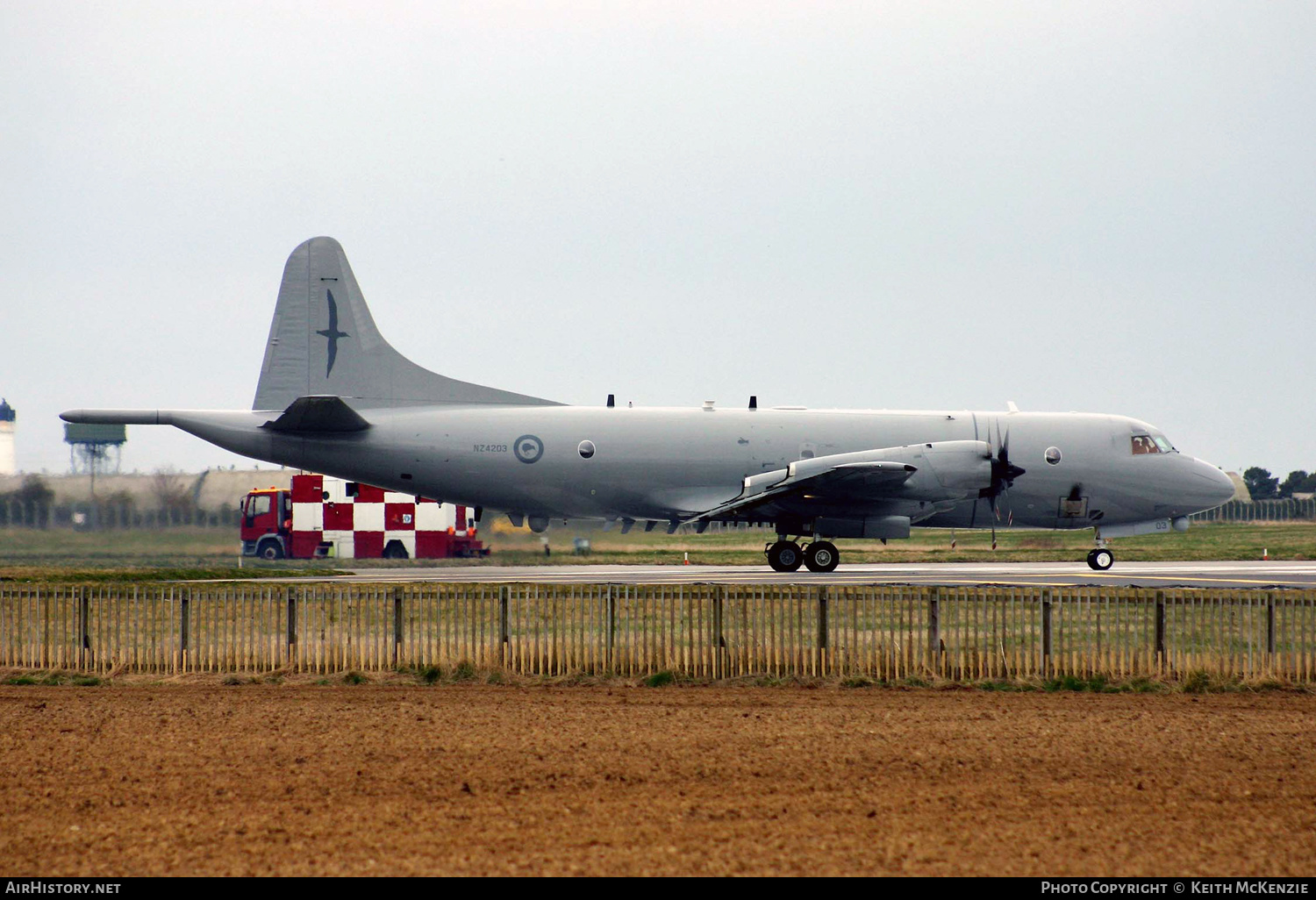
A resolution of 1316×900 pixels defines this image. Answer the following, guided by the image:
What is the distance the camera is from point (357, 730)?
12406 millimetres

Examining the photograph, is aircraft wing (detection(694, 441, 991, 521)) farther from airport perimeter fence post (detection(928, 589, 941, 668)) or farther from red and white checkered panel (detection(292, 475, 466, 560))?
red and white checkered panel (detection(292, 475, 466, 560))

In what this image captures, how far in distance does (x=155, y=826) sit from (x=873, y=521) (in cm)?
2341

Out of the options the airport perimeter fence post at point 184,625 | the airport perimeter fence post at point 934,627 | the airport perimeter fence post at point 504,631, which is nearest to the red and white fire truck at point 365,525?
the airport perimeter fence post at point 184,625

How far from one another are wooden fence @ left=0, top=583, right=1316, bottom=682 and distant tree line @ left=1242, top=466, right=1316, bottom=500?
93026mm

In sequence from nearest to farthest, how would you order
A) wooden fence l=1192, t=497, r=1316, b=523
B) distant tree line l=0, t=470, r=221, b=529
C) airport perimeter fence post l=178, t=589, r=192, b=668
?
airport perimeter fence post l=178, t=589, r=192, b=668, distant tree line l=0, t=470, r=221, b=529, wooden fence l=1192, t=497, r=1316, b=523

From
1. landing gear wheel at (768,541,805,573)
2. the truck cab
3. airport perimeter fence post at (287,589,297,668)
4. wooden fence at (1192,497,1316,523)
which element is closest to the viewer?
airport perimeter fence post at (287,589,297,668)

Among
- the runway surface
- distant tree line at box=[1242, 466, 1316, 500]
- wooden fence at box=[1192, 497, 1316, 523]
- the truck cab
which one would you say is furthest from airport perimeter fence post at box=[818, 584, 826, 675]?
distant tree line at box=[1242, 466, 1316, 500]

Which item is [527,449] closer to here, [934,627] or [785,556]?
[785,556]

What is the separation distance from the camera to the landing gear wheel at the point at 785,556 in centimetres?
3067

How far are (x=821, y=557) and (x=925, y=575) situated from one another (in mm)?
2976

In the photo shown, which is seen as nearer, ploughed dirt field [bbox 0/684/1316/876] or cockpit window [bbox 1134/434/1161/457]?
ploughed dirt field [bbox 0/684/1316/876]

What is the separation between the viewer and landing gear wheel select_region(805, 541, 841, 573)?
99.6ft
